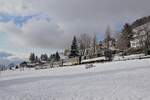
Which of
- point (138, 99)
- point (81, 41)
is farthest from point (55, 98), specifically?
point (81, 41)

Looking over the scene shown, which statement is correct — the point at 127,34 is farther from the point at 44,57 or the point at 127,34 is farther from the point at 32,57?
the point at 44,57

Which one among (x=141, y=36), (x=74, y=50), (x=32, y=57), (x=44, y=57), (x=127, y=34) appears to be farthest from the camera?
(x=44, y=57)

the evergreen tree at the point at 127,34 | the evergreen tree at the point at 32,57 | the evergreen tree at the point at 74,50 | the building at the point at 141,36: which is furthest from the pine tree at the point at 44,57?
the evergreen tree at the point at 127,34

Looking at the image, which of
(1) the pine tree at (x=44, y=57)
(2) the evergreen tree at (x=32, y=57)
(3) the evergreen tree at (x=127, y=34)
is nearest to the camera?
(3) the evergreen tree at (x=127, y=34)

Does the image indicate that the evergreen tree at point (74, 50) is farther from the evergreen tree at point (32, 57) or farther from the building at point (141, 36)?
the evergreen tree at point (32, 57)

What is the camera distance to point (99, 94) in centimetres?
1588

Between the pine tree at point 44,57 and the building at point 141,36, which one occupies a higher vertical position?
the building at point 141,36

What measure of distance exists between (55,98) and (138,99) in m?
→ 4.83

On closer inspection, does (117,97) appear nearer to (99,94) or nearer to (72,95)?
(99,94)

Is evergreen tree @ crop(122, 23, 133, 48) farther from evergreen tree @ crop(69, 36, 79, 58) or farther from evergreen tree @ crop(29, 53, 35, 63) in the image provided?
evergreen tree @ crop(29, 53, 35, 63)

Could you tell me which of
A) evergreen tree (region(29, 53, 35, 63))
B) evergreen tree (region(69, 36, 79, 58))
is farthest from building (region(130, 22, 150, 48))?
evergreen tree (region(29, 53, 35, 63))

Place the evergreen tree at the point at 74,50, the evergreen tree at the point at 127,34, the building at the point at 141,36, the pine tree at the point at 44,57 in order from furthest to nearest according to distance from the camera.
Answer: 1. the pine tree at the point at 44,57
2. the evergreen tree at the point at 74,50
3. the evergreen tree at the point at 127,34
4. the building at the point at 141,36

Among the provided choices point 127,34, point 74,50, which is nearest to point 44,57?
point 74,50

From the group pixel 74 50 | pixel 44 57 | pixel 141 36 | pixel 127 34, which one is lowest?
pixel 74 50
